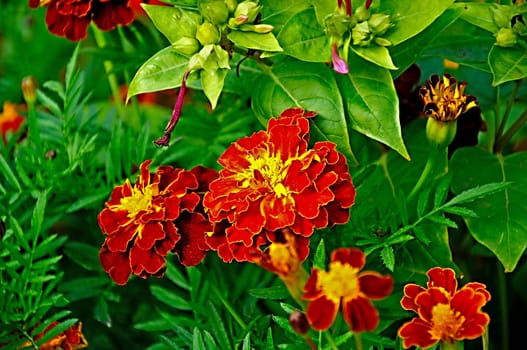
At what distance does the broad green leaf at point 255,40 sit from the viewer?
2.52ft

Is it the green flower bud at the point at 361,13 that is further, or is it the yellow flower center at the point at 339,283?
the green flower bud at the point at 361,13

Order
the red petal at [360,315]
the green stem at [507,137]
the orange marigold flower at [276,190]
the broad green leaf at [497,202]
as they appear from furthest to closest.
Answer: the green stem at [507,137]
the broad green leaf at [497,202]
the orange marigold flower at [276,190]
the red petal at [360,315]

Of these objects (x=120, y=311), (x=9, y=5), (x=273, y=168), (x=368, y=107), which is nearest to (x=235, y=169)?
(x=273, y=168)

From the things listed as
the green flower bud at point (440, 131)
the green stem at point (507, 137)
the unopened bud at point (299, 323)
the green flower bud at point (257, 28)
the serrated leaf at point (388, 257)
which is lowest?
the green stem at point (507, 137)

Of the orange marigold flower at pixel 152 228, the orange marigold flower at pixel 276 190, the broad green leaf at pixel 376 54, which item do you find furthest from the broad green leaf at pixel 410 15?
the orange marigold flower at pixel 152 228

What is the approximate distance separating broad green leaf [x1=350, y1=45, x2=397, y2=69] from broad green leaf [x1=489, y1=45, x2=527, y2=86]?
0.10 m

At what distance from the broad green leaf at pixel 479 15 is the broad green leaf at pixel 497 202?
5.5 inches

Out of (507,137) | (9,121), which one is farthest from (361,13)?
(9,121)

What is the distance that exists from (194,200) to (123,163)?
Answer: 23cm

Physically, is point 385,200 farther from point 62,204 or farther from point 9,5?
point 9,5

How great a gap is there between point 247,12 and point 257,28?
0.02 metres

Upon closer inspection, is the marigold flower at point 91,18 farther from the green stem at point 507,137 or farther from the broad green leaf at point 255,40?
the green stem at point 507,137

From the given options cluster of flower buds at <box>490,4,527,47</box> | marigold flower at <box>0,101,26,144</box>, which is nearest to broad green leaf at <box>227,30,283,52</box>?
cluster of flower buds at <box>490,4,527,47</box>

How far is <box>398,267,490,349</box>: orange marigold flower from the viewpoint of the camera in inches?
24.1
